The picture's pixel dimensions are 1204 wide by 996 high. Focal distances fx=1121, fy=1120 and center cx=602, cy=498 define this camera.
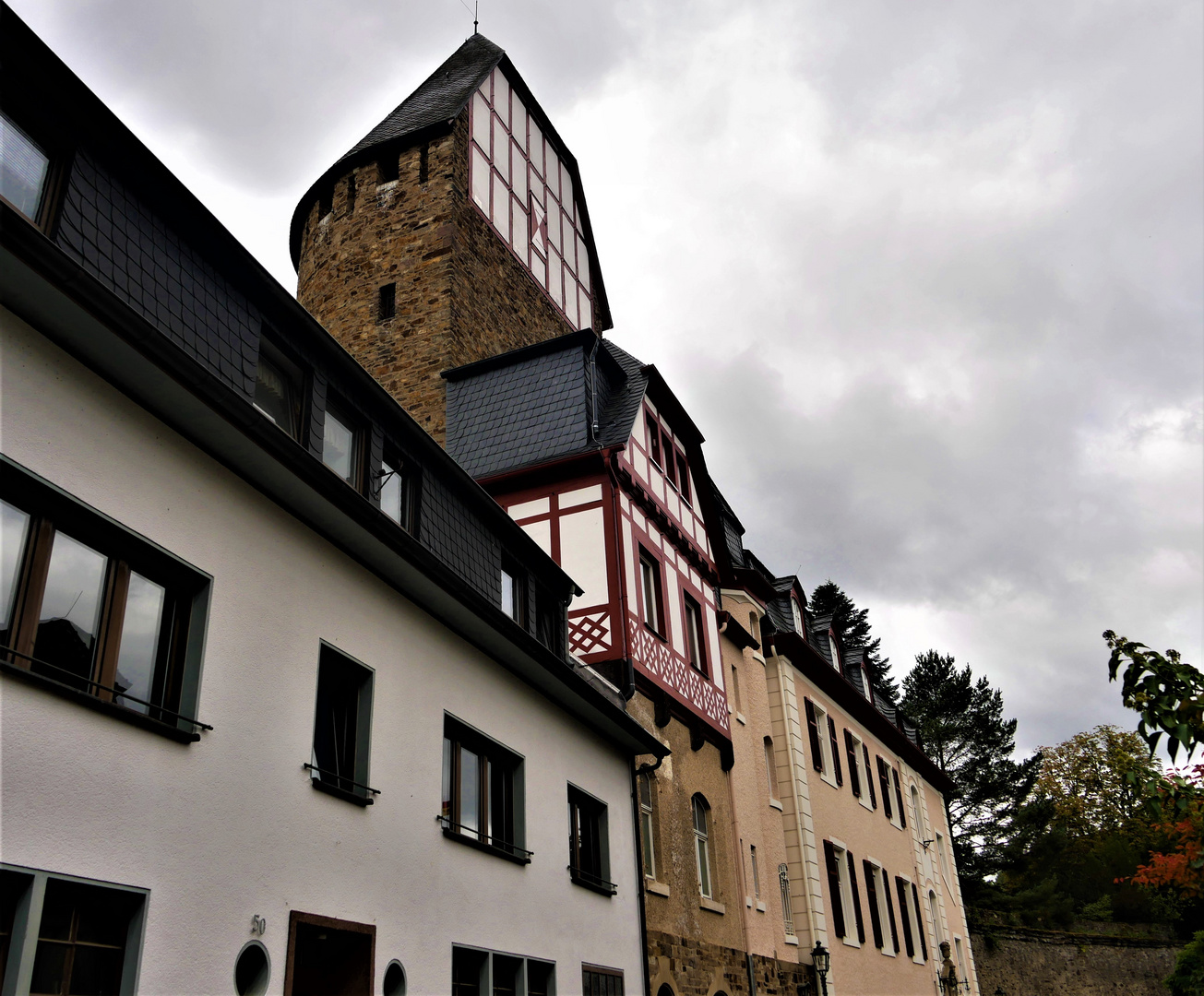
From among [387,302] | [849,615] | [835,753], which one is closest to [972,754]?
[849,615]

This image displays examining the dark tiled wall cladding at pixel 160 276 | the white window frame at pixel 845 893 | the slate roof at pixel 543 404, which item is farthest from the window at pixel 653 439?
the white window frame at pixel 845 893

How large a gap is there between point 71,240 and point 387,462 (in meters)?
4.20

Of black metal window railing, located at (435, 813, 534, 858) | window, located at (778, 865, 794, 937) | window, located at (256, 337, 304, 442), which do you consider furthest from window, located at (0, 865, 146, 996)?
window, located at (778, 865, 794, 937)

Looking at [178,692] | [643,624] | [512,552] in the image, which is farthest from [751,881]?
[178,692]

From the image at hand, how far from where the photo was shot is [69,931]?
20.4 feet

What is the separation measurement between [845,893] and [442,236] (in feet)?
53.4

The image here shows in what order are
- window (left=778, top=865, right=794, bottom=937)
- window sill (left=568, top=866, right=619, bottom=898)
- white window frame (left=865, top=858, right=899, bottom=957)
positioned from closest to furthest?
window sill (left=568, top=866, right=619, bottom=898) → window (left=778, top=865, right=794, bottom=937) → white window frame (left=865, top=858, right=899, bottom=957)

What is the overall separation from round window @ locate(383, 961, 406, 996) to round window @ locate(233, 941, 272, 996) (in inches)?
62.5

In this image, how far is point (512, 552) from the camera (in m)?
13.7

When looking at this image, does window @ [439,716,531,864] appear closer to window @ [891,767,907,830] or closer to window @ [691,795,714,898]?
window @ [691,795,714,898]

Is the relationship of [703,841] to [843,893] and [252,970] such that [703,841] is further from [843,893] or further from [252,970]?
[252,970]

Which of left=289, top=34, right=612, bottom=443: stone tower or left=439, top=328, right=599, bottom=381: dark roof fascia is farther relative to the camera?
left=289, top=34, right=612, bottom=443: stone tower

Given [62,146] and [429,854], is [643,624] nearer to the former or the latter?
[429,854]

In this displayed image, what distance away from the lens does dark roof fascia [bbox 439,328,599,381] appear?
18.5 metres
